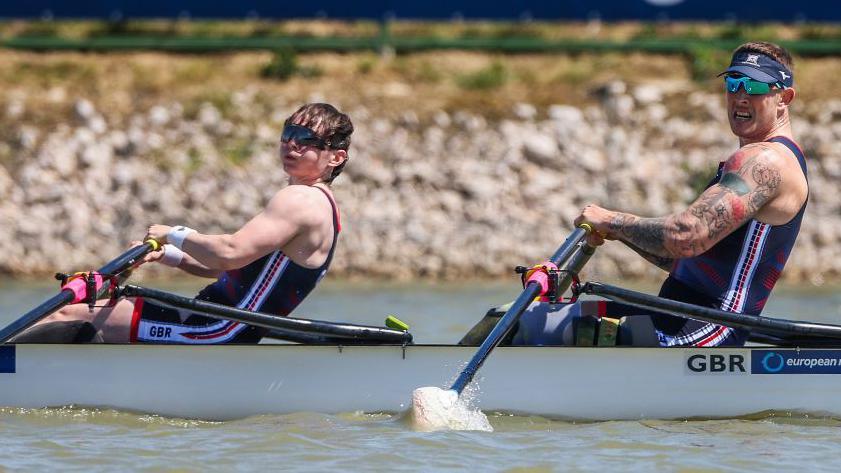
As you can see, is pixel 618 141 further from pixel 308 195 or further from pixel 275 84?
pixel 308 195

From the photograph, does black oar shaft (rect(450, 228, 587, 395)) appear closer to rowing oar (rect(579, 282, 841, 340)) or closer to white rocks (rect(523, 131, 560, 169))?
rowing oar (rect(579, 282, 841, 340))

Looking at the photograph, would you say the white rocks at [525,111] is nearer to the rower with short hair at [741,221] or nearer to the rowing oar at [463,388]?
the rower with short hair at [741,221]

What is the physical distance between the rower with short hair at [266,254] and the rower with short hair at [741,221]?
152 cm

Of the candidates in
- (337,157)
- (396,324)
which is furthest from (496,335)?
(337,157)

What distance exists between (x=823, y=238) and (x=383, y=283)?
5118 mm

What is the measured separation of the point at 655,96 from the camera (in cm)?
1794

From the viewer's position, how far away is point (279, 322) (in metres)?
7.20

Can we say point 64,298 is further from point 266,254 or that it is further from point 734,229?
point 734,229

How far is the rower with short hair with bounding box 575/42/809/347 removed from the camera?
22.6ft

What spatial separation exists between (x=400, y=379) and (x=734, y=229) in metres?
1.86

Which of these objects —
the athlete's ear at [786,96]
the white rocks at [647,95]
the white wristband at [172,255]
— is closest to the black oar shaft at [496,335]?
the athlete's ear at [786,96]

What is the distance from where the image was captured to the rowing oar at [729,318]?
6969 mm

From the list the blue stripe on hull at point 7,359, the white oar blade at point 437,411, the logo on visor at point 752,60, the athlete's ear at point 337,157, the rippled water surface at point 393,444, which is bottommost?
the rippled water surface at point 393,444

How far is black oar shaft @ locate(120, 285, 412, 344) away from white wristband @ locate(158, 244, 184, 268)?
49cm
